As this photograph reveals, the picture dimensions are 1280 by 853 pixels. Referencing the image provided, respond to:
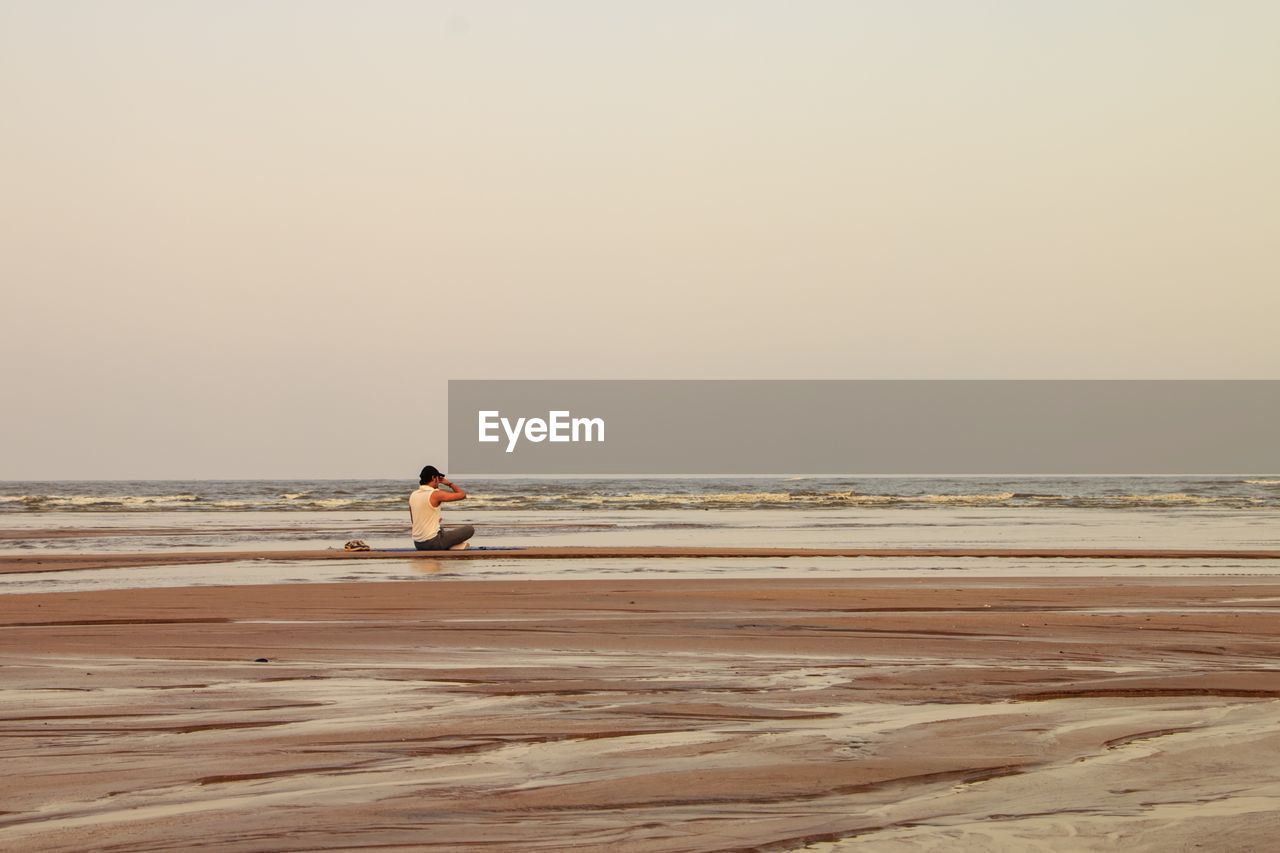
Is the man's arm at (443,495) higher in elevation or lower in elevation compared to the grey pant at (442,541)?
higher

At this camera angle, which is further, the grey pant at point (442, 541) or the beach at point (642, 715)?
the grey pant at point (442, 541)

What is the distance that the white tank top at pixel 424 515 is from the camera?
20875 millimetres

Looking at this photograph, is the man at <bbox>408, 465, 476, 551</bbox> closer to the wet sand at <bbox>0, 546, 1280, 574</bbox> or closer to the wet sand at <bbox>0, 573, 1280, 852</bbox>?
the wet sand at <bbox>0, 546, 1280, 574</bbox>

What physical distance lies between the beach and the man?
5.37 metres

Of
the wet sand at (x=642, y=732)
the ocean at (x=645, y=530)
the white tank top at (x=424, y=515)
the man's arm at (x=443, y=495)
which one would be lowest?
the ocean at (x=645, y=530)

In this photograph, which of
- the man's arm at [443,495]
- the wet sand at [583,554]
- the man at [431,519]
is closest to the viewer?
the wet sand at [583,554]

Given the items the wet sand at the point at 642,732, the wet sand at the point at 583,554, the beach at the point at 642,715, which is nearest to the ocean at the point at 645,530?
the wet sand at the point at 583,554

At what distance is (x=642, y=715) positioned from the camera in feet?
21.1

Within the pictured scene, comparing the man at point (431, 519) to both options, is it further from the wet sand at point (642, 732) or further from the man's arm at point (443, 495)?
the wet sand at point (642, 732)

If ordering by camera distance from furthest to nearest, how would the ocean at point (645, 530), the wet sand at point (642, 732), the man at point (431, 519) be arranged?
the man at point (431, 519), the ocean at point (645, 530), the wet sand at point (642, 732)

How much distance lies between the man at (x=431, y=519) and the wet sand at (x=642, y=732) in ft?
31.2

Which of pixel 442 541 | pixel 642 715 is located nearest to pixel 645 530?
pixel 442 541

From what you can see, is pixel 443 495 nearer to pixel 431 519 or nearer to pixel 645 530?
pixel 431 519

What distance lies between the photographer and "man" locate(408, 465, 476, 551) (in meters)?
20.9
